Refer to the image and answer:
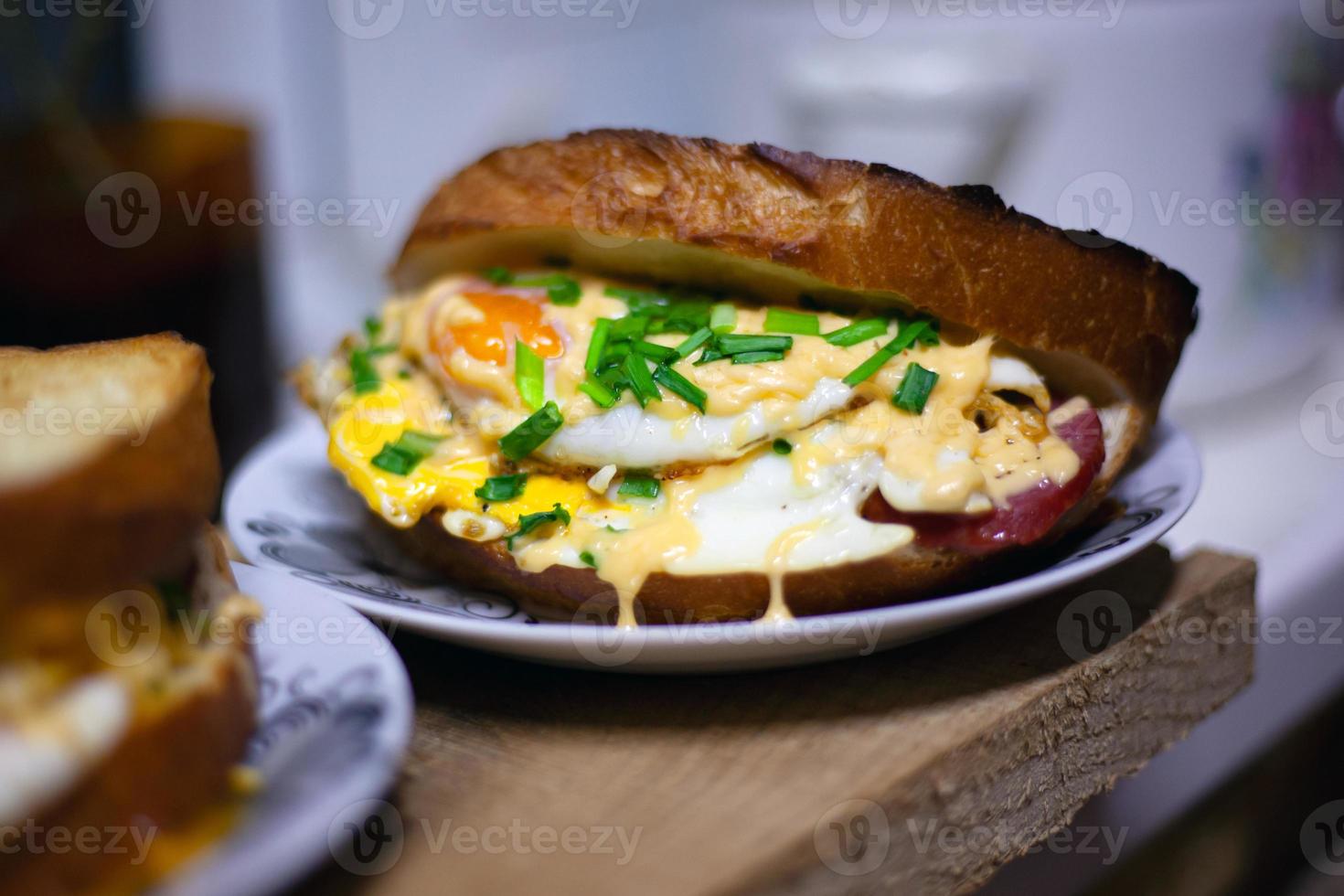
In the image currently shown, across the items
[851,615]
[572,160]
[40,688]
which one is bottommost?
[851,615]

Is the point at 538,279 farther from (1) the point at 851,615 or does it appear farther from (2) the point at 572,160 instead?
(1) the point at 851,615

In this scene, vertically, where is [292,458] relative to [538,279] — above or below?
below

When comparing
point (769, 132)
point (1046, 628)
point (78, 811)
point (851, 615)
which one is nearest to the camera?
point (78, 811)

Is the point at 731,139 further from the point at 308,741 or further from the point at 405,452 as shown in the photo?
the point at 308,741

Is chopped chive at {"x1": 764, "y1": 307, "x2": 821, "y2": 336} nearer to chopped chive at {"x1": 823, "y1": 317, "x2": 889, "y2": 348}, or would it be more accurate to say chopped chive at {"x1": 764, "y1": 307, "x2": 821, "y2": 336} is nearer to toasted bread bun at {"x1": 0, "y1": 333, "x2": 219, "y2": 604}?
chopped chive at {"x1": 823, "y1": 317, "x2": 889, "y2": 348}

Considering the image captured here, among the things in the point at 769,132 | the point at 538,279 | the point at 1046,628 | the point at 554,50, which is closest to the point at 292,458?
the point at 538,279

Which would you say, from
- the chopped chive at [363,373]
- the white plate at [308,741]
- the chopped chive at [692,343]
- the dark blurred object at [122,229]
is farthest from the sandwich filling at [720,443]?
the dark blurred object at [122,229]

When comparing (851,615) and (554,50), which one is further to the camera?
(554,50)
